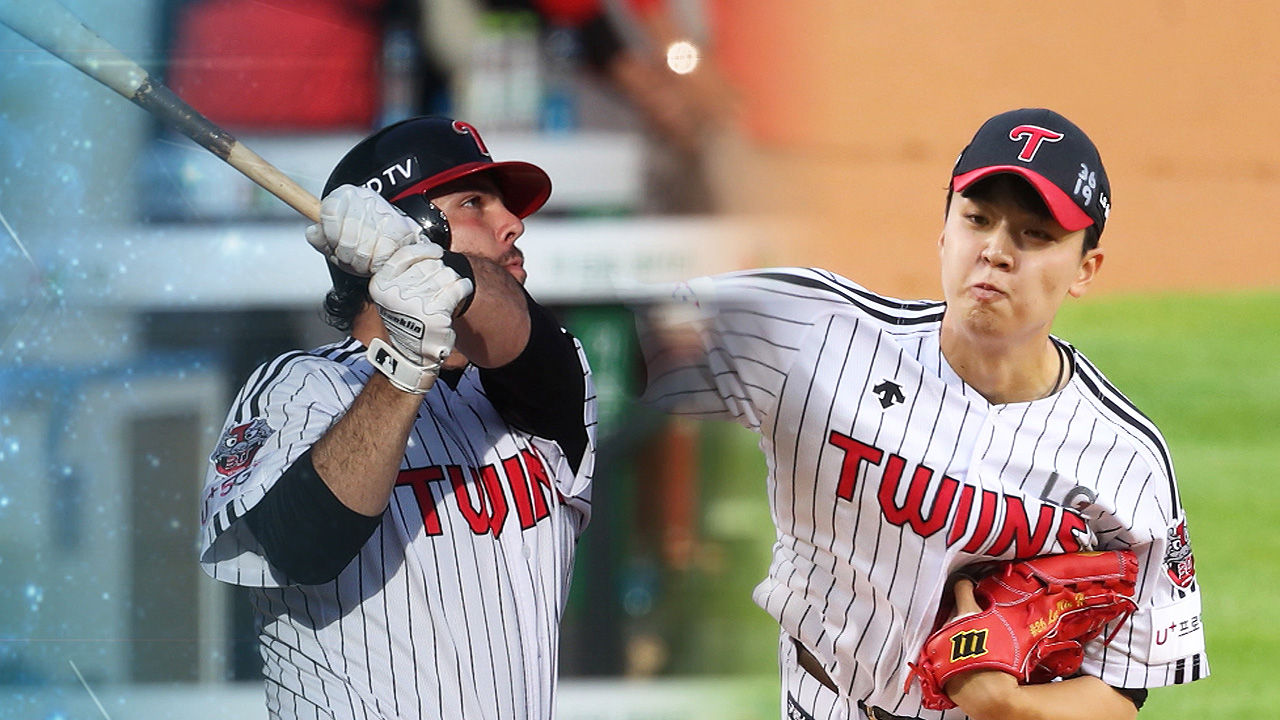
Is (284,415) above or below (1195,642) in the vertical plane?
above

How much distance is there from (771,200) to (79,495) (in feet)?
3.47

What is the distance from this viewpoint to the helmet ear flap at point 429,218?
44.3 inches

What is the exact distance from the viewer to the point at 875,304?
1.36 m

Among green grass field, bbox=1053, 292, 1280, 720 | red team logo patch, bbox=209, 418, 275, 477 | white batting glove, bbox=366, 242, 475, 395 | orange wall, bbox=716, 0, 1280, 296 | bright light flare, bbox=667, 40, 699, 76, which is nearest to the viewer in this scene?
white batting glove, bbox=366, 242, 475, 395

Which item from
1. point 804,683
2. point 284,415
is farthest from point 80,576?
point 804,683

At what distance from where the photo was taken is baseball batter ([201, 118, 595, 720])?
101 cm

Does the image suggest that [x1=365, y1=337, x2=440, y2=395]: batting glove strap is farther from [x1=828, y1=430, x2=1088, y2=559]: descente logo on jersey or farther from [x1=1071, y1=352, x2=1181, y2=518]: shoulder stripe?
[x1=1071, y1=352, x2=1181, y2=518]: shoulder stripe

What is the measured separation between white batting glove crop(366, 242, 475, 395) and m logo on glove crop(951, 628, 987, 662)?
0.61m

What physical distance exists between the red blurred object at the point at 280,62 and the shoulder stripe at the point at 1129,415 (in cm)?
97

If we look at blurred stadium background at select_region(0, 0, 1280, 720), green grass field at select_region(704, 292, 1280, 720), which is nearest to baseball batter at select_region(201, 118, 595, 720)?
blurred stadium background at select_region(0, 0, 1280, 720)

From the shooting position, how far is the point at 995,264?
4.21 ft

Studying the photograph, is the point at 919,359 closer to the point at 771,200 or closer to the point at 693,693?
the point at 771,200

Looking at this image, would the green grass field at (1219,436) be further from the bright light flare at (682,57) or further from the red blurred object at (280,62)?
the red blurred object at (280,62)

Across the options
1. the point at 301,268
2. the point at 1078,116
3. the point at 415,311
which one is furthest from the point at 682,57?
the point at 1078,116
